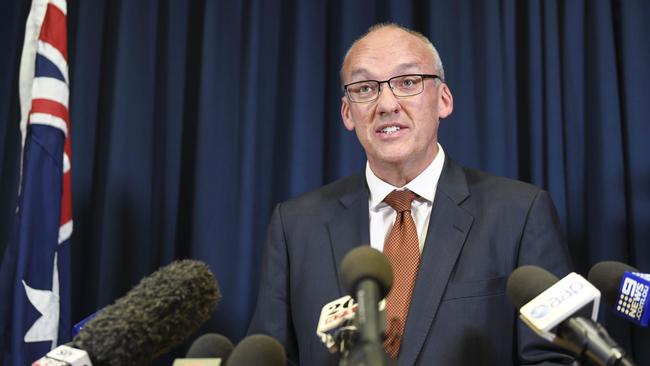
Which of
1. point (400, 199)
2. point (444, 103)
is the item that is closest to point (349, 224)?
point (400, 199)

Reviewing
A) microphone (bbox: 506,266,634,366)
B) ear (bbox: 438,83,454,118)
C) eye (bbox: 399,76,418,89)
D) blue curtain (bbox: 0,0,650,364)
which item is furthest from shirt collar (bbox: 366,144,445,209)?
microphone (bbox: 506,266,634,366)

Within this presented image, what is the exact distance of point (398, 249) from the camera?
6.12 ft

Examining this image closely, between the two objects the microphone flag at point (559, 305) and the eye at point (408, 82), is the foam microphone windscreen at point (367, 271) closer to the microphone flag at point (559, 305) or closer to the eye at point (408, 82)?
the microphone flag at point (559, 305)

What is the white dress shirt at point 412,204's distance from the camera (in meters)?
1.98

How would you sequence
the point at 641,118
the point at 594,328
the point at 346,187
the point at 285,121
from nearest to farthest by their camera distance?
1. the point at 594,328
2. the point at 346,187
3. the point at 641,118
4. the point at 285,121

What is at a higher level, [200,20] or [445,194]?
[200,20]

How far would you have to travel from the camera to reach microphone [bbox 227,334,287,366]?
43.6 inches

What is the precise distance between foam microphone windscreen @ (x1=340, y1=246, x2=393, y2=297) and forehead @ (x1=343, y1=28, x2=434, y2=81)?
1.16 metres

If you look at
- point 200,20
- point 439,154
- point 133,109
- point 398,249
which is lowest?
point 398,249

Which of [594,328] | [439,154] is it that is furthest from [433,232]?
[594,328]

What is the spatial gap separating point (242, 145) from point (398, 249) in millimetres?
952

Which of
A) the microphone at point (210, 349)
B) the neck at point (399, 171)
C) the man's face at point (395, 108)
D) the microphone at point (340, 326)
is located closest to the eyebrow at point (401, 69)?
the man's face at point (395, 108)

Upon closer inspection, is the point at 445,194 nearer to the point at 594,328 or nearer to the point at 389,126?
the point at 389,126

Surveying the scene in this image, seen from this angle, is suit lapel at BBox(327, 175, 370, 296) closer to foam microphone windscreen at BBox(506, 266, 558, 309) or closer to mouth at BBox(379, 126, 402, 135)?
mouth at BBox(379, 126, 402, 135)
